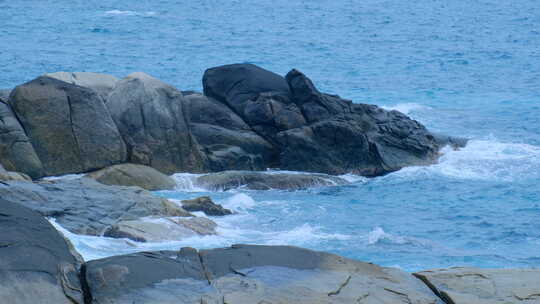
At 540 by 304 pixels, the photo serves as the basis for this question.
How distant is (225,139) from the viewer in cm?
1527

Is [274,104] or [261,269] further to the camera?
[274,104]

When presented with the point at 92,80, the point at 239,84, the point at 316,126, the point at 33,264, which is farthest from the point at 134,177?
the point at 33,264

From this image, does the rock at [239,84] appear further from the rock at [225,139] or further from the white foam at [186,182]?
the white foam at [186,182]

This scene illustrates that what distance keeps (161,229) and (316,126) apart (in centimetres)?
553

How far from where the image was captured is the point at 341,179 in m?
14.7

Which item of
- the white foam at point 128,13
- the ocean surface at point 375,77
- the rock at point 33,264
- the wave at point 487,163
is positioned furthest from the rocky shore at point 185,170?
the white foam at point 128,13

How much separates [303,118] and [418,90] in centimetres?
883

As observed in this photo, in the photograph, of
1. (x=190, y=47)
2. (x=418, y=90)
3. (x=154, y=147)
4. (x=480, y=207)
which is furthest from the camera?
(x=190, y=47)

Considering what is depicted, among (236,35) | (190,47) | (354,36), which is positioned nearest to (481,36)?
(354,36)

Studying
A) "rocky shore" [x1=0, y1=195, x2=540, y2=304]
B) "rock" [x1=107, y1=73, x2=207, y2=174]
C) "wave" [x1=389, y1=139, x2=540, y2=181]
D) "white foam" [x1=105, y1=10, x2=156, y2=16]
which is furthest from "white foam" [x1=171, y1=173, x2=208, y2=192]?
"white foam" [x1=105, y1=10, x2=156, y2=16]

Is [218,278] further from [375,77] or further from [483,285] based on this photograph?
[375,77]

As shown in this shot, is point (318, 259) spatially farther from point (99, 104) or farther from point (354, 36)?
point (354, 36)

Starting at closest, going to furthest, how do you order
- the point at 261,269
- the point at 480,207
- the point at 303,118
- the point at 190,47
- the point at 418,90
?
1. the point at 261,269
2. the point at 480,207
3. the point at 303,118
4. the point at 418,90
5. the point at 190,47

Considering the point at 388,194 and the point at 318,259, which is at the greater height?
the point at 318,259
